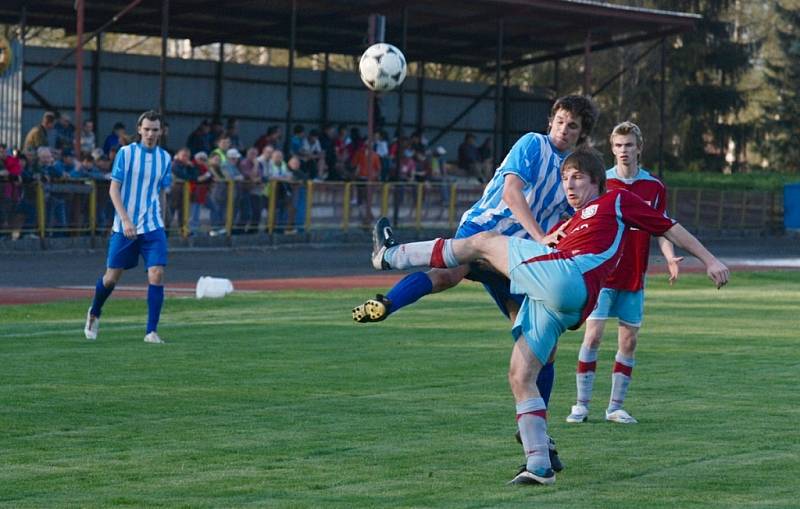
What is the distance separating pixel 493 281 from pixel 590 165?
3.65 feet

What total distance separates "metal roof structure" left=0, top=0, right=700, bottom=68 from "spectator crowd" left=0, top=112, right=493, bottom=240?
9.43 feet

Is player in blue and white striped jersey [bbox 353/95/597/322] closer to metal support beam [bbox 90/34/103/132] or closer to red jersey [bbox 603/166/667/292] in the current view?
red jersey [bbox 603/166/667/292]

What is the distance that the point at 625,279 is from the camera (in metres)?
9.80

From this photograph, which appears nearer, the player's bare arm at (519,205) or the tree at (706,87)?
the player's bare arm at (519,205)

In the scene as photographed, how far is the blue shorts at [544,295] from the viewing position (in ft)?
23.5

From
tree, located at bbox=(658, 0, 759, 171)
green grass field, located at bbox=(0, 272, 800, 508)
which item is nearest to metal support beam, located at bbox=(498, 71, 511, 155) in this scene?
tree, located at bbox=(658, 0, 759, 171)

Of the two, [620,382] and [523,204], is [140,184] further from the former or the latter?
[523,204]

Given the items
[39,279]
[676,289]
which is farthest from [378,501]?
[676,289]

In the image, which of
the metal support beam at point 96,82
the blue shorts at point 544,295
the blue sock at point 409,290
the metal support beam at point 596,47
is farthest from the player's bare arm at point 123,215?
the metal support beam at point 596,47

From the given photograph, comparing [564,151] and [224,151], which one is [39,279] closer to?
[224,151]

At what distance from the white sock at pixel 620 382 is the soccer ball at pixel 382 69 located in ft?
54.1

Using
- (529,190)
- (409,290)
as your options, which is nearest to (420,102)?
(529,190)

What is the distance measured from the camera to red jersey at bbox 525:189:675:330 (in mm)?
7277

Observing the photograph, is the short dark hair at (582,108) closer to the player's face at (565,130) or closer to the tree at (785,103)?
the player's face at (565,130)
